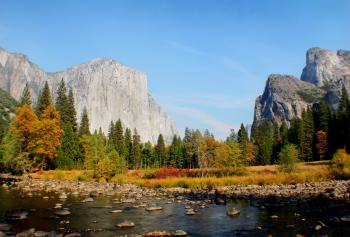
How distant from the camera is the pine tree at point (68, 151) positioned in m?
68.3

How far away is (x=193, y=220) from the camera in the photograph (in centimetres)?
1983

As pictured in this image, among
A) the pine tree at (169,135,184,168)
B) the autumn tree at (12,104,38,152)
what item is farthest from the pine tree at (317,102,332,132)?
the autumn tree at (12,104,38,152)

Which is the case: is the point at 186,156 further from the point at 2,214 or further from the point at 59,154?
the point at 2,214

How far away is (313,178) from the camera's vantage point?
38281 mm

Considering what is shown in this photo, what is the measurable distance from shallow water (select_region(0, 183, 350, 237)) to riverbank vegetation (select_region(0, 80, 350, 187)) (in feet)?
55.6

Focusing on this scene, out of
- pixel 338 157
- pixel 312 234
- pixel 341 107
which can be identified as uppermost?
pixel 341 107

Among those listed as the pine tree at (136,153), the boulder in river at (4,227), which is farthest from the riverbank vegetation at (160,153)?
the boulder in river at (4,227)

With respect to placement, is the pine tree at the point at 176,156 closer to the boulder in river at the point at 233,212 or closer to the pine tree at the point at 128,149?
the pine tree at the point at 128,149

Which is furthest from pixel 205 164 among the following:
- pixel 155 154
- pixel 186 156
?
pixel 155 154

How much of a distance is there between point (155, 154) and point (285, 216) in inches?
4175

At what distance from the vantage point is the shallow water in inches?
651

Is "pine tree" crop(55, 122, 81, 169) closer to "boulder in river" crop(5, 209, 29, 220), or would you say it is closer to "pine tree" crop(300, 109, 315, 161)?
"boulder in river" crop(5, 209, 29, 220)

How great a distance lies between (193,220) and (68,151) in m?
57.1

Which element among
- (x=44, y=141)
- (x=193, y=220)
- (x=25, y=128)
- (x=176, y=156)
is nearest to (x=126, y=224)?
(x=193, y=220)
